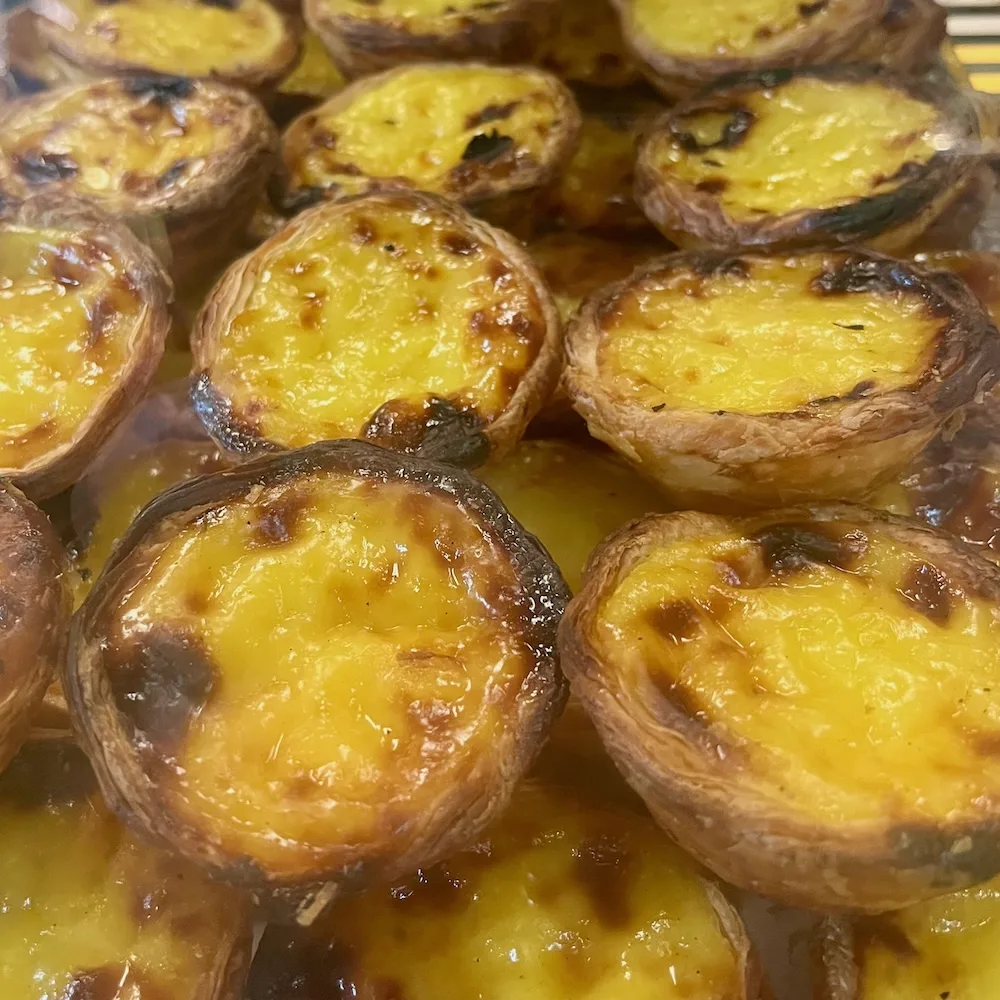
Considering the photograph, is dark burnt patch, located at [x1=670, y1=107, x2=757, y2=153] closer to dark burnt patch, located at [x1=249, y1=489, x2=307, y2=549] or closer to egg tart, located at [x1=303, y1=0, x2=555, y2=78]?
egg tart, located at [x1=303, y1=0, x2=555, y2=78]

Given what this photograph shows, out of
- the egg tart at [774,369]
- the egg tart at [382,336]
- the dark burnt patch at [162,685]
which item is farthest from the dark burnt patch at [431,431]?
the dark burnt patch at [162,685]

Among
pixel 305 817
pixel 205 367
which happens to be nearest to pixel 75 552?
pixel 205 367

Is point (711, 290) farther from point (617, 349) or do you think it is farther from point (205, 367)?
point (205, 367)

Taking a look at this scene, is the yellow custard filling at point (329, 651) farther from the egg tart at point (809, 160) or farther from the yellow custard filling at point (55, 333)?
the egg tart at point (809, 160)

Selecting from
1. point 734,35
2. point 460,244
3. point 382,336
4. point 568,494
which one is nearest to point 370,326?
point 382,336

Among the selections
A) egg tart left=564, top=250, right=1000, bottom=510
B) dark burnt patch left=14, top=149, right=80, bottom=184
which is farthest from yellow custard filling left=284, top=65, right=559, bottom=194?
egg tart left=564, top=250, right=1000, bottom=510

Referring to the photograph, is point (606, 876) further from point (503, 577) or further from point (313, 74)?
point (313, 74)
